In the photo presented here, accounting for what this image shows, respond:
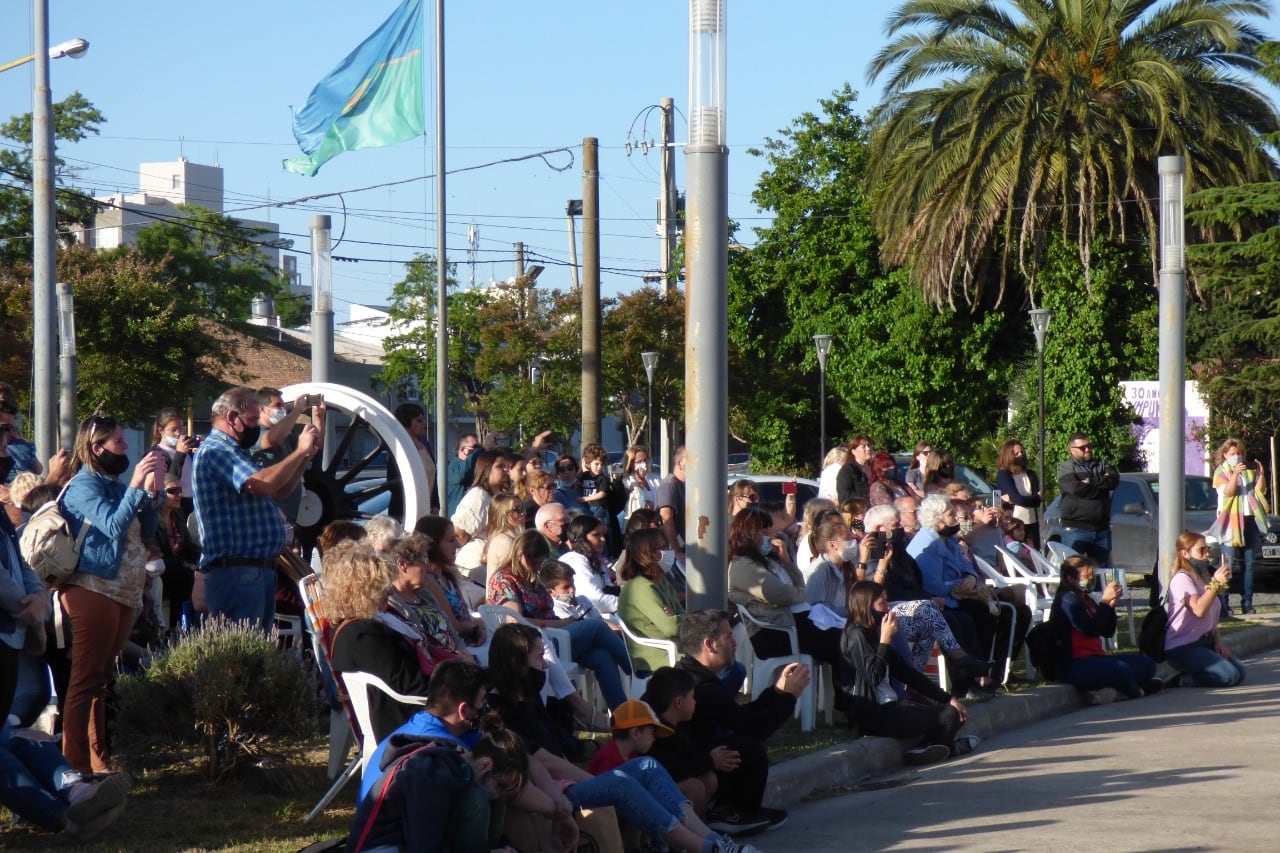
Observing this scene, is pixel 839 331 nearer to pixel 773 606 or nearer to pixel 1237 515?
pixel 1237 515

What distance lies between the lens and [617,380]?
4662 cm

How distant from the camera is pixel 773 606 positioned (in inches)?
375

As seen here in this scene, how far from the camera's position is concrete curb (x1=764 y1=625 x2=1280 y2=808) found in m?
7.89

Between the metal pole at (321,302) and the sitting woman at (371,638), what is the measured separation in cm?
672

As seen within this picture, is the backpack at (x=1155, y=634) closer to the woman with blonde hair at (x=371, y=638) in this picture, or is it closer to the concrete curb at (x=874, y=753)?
the concrete curb at (x=874, y=753)

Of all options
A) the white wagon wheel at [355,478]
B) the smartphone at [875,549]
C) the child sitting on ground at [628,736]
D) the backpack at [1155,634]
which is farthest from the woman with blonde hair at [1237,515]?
the child sitting on ground at [628,736]

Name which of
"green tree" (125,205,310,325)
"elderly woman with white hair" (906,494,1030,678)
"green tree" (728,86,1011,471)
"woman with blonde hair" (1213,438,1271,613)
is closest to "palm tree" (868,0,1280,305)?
"green tree" (728,86,1011,471)

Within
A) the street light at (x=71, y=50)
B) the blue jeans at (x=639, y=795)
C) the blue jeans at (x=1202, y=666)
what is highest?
the street light at (x=71, y=50)

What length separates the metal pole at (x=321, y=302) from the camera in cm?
1310

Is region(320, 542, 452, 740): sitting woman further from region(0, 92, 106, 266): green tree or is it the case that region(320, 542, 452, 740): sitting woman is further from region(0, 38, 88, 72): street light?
region(0, 92, 106, 266): green tree

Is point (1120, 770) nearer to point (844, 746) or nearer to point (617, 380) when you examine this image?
point (844, 746)

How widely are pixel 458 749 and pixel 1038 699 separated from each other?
6.30 m

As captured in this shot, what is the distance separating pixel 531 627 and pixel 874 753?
2755mm

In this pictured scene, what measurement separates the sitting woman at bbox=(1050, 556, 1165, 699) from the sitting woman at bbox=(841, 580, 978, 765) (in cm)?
229
